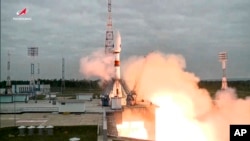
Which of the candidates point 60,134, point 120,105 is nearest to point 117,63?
point 120,105

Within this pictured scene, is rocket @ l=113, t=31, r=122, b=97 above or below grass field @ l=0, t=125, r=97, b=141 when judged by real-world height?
above

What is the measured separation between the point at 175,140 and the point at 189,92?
5.39m

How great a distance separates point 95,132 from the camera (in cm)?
2502

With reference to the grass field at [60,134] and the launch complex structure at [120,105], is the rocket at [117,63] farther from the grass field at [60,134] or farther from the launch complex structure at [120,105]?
the grass field at [60,134]

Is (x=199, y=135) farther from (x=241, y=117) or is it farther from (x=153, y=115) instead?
(x=153, y=115)

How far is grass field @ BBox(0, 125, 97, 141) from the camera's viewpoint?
22.9 m

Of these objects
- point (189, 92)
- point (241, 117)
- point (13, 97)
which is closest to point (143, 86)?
point (189, 92)

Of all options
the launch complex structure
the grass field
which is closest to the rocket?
the launch complex structure

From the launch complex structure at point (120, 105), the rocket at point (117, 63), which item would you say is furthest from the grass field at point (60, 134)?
the rocket at point (117, 63)

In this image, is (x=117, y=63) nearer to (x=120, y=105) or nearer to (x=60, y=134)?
(x=120, y=105)

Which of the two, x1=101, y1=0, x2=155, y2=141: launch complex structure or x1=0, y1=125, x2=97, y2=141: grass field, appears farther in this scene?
x1=101, y1=0, x2=155, y2=141: launch complex structure

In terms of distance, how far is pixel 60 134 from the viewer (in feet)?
79.7

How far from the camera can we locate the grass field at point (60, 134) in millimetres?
22875

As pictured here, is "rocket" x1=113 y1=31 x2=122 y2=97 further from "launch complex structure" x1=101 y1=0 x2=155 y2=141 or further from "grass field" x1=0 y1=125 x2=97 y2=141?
"grass field" x1=0 y1=125 x2=97 y2=141
